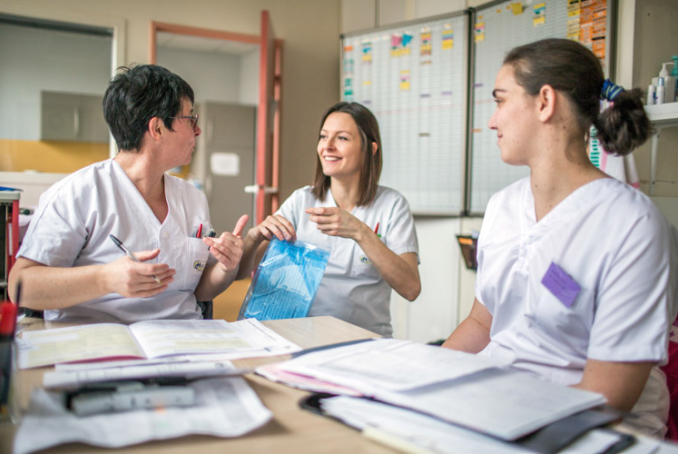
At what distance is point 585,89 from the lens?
117 cm

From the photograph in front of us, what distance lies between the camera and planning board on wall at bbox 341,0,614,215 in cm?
319

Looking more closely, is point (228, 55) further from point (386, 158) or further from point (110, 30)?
point (386, 158)

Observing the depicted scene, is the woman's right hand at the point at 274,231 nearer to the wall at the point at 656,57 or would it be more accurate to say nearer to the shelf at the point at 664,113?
the shelf at the point at 664,113

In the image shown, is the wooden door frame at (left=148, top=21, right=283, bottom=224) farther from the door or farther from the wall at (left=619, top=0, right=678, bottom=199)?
the door

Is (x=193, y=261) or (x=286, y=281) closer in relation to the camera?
(x=193, y=261)

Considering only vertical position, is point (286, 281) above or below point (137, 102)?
below

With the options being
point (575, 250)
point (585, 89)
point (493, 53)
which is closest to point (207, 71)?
point (493, 53)

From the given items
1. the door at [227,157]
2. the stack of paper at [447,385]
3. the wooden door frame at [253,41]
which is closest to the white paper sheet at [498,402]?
the stack of paper at [447,385]

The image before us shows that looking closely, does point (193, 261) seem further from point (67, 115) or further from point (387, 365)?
point (67, 115)

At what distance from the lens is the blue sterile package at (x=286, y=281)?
1.59 meters

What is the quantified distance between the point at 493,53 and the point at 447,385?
2905 millimetres

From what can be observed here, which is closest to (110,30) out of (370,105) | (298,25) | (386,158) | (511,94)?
(298,25)

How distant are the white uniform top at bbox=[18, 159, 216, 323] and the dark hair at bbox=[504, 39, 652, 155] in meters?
1.00

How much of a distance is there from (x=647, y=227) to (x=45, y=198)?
140cm
